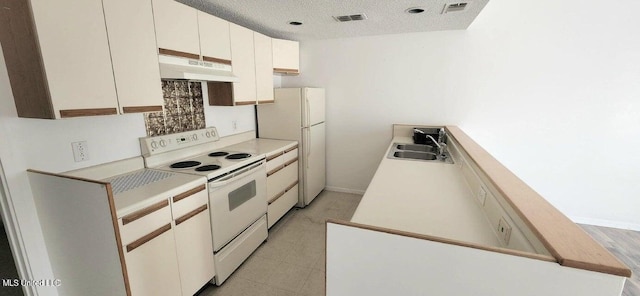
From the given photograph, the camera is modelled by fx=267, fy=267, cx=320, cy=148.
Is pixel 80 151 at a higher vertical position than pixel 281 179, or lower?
higher

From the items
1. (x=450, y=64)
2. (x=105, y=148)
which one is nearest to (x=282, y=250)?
(x=105, y=148)

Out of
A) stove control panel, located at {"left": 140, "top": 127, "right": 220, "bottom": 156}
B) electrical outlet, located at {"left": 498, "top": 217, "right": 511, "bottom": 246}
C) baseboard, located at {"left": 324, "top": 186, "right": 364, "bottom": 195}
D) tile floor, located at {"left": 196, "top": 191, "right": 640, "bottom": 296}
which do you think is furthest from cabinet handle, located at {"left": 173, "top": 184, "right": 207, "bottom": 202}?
baseboard, located at {"left": 324, "top": 186, "right": 364, "bottom": 195}

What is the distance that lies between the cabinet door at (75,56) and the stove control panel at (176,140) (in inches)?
21.0

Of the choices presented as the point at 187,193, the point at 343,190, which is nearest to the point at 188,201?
the point at 187,193

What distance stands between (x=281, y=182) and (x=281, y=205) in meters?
0.28

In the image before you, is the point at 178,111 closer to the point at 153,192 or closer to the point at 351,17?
the point at 153,192

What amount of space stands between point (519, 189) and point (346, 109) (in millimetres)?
2783

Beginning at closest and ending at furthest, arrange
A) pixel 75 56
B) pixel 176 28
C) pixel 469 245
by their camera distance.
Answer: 1. pixel 469 245
2. pixel 75 56
3. pixel 176 28

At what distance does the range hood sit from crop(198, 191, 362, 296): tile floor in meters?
1.64

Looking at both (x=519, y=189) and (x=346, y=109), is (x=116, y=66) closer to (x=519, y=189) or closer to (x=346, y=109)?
(x=519, y=189)

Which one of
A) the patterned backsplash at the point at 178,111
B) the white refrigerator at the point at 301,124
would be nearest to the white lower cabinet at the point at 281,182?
the white refrigerator at the point at 301,124

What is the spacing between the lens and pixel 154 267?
1585mm

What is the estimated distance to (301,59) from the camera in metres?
3.88

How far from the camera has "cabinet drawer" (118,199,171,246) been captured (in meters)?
1.39
